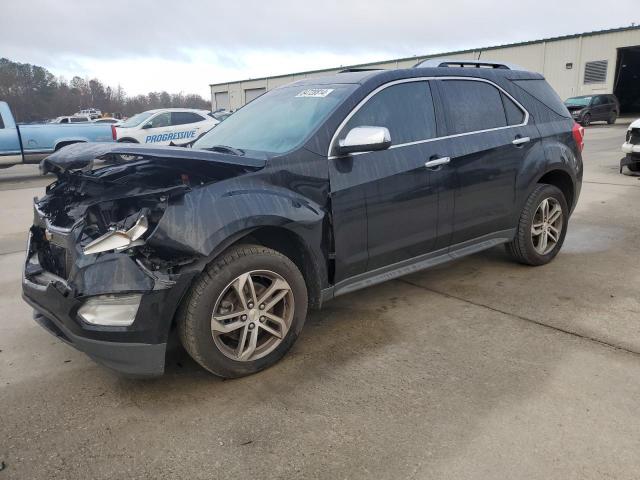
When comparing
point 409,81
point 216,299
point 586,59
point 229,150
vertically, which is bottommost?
point 216,299

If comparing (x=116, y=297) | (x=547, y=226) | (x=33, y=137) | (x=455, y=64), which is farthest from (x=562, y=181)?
(x=33, y=137)

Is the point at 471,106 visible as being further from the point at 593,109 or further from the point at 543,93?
the point at 593,109

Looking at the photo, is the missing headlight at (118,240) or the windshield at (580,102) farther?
the windshield at (580,102)

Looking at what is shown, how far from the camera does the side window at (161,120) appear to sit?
14.6 m

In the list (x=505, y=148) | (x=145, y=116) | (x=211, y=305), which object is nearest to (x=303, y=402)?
(x=211, y=305)

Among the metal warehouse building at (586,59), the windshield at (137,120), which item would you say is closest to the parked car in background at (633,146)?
the windshield at (137,120)

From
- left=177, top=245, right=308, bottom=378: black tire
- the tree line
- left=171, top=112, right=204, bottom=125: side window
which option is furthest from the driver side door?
the tree line

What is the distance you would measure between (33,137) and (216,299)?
13247 mm

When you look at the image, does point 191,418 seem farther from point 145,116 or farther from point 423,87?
point 145,116

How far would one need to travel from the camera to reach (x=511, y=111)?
4.54m

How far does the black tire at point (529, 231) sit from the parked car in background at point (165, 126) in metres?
10.7

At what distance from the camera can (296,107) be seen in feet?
12.5

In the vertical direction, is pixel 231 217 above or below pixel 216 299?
above

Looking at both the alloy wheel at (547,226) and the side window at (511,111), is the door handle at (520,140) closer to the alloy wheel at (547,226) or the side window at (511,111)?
the side window at (511,111)
